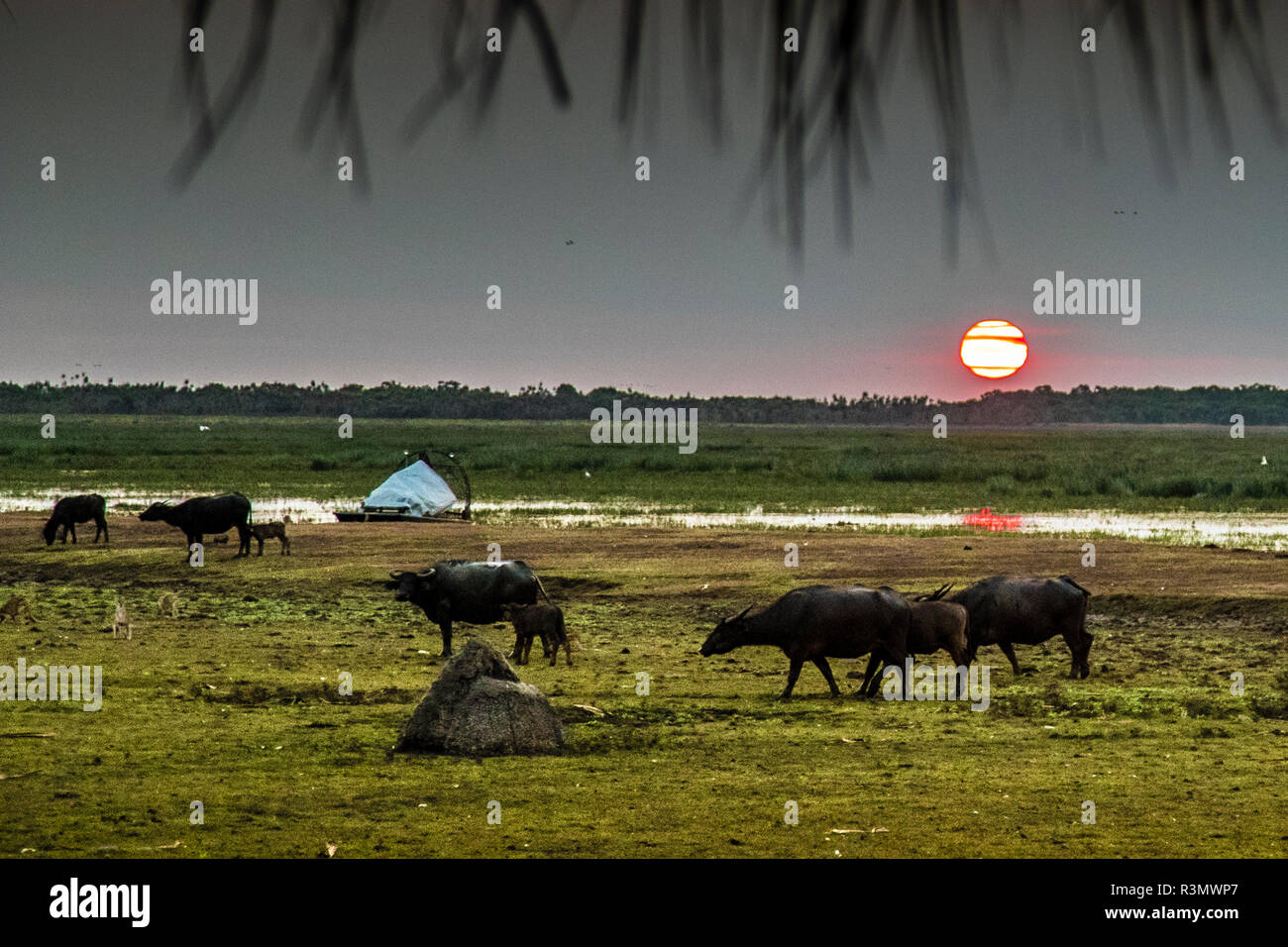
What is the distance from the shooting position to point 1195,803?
8.41 m

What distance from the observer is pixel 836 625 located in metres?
12.4

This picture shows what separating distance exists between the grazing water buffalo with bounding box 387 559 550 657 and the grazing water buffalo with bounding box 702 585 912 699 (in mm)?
4016

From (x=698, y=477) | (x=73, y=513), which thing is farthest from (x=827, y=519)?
(x=698, y=477)

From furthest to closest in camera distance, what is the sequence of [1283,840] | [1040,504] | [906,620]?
[1040,504] < [906,620] < [1283,840]

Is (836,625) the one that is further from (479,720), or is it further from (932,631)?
(479,720)

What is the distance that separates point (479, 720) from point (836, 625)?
12.6ft

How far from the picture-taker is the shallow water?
2919cm

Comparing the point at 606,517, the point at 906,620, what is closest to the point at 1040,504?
the point at 606,517

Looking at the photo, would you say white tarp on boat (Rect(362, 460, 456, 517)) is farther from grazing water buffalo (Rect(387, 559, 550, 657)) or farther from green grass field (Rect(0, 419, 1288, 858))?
grazing water buffalo (Rect(387, 559, 550, 657))

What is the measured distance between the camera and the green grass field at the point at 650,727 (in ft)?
25.0

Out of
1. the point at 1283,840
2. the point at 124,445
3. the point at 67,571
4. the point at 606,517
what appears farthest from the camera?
the point at 124,445

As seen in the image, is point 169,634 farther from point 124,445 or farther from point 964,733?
point 124,445

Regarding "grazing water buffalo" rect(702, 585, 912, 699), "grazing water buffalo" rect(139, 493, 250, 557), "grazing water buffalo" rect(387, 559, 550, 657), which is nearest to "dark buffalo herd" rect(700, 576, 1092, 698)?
"grazing water buffalo" rect(702, 585, 912, 699)
